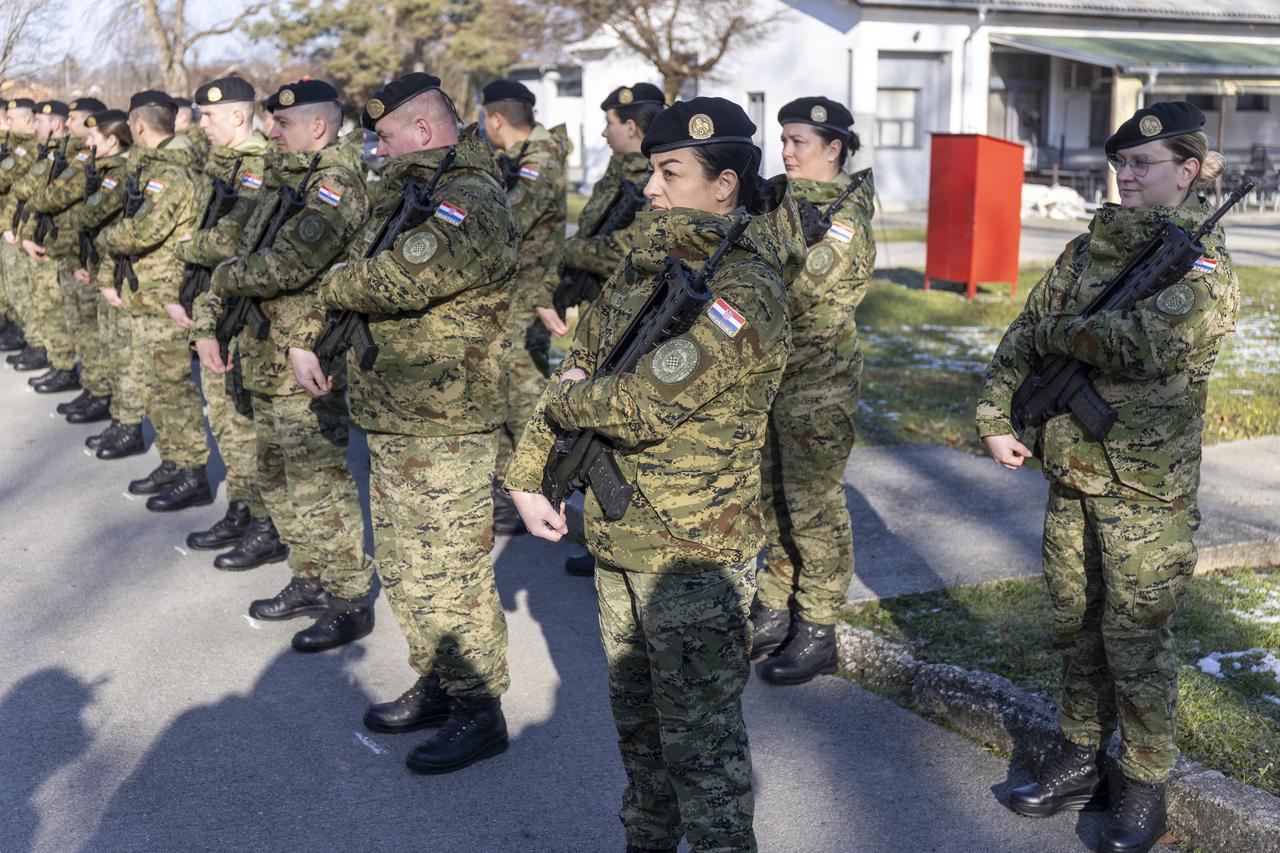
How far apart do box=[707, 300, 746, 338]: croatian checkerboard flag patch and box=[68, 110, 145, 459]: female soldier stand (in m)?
5.93

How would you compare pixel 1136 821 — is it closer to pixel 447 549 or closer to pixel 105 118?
pixel 447 549

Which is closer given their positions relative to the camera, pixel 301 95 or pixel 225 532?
pixel 301 95

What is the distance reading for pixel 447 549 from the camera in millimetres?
4371

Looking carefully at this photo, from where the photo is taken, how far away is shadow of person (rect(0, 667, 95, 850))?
3.96 meters

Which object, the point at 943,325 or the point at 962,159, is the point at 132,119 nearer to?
the point at 943,325

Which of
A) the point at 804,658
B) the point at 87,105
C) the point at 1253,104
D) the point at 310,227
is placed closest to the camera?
the point at 804,658

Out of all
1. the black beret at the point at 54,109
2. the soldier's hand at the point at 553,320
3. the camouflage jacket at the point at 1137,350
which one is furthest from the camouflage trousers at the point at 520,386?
the black beret at the point at 54,109

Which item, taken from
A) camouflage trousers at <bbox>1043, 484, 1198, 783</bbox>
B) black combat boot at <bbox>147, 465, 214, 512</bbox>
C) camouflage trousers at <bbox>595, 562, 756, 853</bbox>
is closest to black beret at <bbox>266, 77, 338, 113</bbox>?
camouflage trousers at <bbox>595, 562, 756, 853</bbox>

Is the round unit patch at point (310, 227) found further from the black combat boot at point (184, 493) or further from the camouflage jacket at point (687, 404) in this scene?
the black combat boot at point (184, 493)

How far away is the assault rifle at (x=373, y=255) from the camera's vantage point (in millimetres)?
4230

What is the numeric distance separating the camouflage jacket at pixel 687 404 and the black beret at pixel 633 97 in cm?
343

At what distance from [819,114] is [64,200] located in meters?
6.73

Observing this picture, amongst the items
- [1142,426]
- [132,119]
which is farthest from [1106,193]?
[1142,426]

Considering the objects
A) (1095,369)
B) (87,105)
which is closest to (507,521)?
(1095,369)
